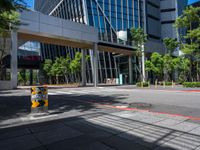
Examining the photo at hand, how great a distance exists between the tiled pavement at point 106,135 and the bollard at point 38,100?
1.49 metres

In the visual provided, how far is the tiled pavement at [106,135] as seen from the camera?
14.8 ft

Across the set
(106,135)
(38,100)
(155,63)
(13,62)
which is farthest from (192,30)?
(106,135)

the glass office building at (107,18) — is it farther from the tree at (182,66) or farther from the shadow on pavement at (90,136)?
the shadow on pavement at (90,136)

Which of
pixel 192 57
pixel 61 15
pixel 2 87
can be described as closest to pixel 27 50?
pixel 61 15

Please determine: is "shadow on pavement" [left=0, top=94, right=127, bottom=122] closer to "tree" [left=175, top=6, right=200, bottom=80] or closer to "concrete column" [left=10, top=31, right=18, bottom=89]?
"concrete column" [left=10, top=31, right=18, bottom=89]

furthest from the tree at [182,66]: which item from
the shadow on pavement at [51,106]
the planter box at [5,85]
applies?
the shadow on pavement at [51,106]

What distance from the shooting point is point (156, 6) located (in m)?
67.1

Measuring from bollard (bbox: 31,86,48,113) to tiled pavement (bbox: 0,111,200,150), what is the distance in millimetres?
1495

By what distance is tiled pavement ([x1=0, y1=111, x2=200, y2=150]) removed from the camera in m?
4.50

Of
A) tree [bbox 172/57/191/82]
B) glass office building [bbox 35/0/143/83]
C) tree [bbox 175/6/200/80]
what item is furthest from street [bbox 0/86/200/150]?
tree [bbox 172/57/191/82]

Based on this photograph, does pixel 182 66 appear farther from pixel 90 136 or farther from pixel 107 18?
pixel 90 136

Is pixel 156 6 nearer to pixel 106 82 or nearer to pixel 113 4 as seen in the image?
pixel 113 4

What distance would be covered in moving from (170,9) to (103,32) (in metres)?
32.8

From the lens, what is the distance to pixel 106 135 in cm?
523
